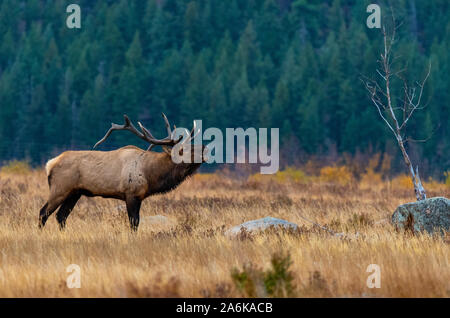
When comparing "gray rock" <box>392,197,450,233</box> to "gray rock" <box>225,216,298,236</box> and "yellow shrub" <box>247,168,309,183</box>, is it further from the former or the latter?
"yellow shrub" <box>247,168,309,183</box>

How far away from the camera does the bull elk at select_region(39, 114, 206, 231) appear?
37.8ft

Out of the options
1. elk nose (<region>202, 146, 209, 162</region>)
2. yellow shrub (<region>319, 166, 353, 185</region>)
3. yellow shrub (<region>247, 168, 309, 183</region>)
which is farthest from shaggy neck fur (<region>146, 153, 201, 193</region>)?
yellow shrub (<region>319, 166, 353, 185</region>)

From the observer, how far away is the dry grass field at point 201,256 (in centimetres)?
708

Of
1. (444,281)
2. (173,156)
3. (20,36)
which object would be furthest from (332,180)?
(20,36)

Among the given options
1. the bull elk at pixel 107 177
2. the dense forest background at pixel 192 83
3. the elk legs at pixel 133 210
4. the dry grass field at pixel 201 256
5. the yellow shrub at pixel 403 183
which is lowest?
the dry grass field at pixel 201 256

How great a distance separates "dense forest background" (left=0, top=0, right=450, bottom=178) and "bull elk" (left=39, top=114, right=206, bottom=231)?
3340 cm

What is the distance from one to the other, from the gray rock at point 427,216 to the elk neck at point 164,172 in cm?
326

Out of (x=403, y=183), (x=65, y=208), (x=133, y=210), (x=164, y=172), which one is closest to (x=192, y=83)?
(x=403, y=183)

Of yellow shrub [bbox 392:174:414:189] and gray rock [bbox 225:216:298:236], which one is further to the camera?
yellow shrub [bbox 392:174:414:189]

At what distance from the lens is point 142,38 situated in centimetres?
6538

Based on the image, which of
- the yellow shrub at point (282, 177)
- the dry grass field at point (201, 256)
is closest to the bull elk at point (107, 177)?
the dry grass field at point (201, 256)

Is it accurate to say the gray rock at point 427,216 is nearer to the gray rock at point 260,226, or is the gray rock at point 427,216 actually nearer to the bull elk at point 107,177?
the gray rock at point 260,226

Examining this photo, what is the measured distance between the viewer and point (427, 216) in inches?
411
